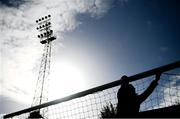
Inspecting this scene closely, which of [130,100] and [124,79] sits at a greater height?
[124,79]

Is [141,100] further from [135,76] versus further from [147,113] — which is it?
[135,76]

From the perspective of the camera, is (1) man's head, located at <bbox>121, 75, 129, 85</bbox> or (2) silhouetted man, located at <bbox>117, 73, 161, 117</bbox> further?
(1) man's head, located at <bbox>121, 75, 129, 85</bbox>

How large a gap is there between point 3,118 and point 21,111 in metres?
0.92

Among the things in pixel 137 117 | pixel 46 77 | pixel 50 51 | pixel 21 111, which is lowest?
pixel 137 117

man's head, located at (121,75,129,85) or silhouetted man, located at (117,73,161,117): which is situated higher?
man's head, located at (121,75,129,85)

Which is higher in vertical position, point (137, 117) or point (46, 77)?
point (46, 77)

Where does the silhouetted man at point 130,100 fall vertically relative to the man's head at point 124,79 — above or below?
below

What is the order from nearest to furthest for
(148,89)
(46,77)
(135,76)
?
(148,89)
(135,76)
(46,77)

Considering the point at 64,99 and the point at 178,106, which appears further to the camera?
the point at 64,99

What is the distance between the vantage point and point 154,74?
584 cm

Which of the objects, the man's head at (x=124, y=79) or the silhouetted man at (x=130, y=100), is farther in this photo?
the man's head at (x=124, y=79)

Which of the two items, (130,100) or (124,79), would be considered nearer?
(130,100)

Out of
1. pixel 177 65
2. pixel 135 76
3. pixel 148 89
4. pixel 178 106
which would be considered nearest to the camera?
pixel 178 106

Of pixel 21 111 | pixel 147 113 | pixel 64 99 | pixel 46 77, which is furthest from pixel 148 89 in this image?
pixel 46 77
